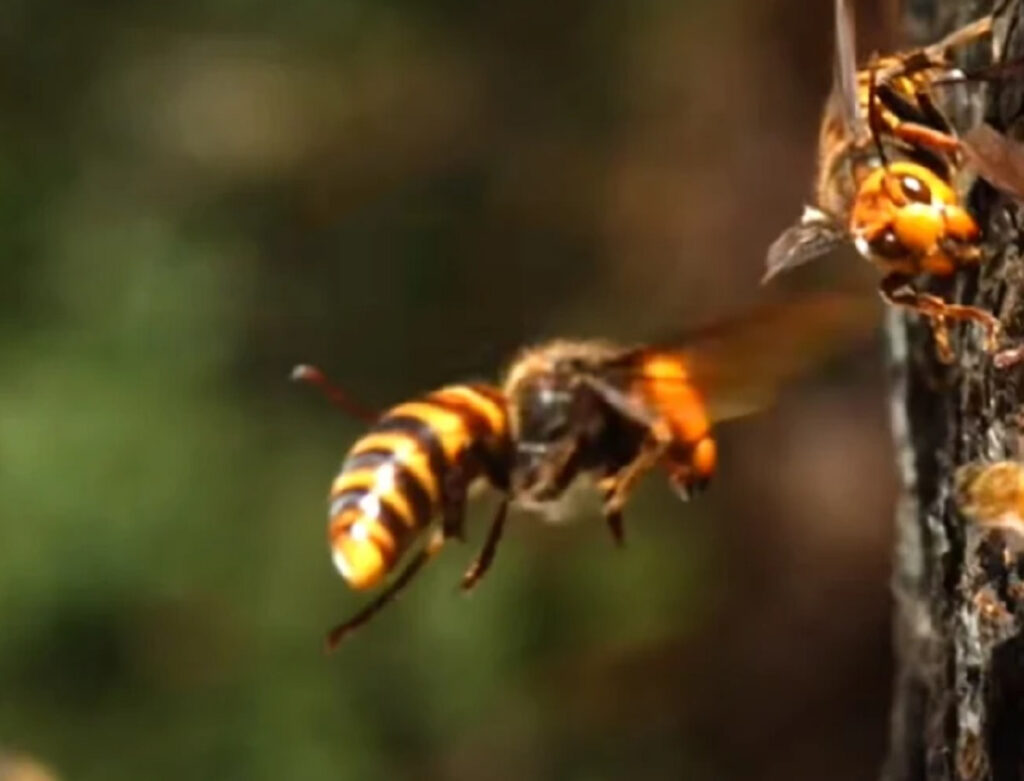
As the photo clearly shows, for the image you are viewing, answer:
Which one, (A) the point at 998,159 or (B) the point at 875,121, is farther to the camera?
(B) the point at 875,121

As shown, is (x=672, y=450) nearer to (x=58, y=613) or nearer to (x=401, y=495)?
(x=401, y=495)

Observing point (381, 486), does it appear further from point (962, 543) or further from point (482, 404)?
point (962, 543)

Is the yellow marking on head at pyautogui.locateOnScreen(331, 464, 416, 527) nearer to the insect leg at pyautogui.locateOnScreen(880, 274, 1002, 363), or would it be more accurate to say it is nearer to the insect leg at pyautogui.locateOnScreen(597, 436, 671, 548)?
the insect leg at pyautogui.locateOnScreen(597, 436, 671, 548)

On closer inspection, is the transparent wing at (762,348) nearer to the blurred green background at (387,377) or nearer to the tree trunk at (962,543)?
the tree trunk at (962,543)

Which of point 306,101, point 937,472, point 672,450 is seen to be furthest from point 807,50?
point 937,472

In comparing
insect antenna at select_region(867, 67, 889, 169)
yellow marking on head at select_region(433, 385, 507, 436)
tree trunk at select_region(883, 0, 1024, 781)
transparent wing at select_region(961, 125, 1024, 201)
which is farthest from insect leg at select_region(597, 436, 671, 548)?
transparent wing at select_region(961, 125, 1024, 201)

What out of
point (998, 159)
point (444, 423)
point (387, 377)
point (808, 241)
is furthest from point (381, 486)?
point (387, 377)

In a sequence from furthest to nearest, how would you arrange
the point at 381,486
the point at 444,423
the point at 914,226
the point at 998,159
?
the point at 444,423 → the point at 381,486 → the point at 914,226 → the point at 998,159

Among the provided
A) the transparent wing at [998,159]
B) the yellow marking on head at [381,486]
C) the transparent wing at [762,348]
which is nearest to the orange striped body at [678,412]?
the transparent wing at [762,348]
